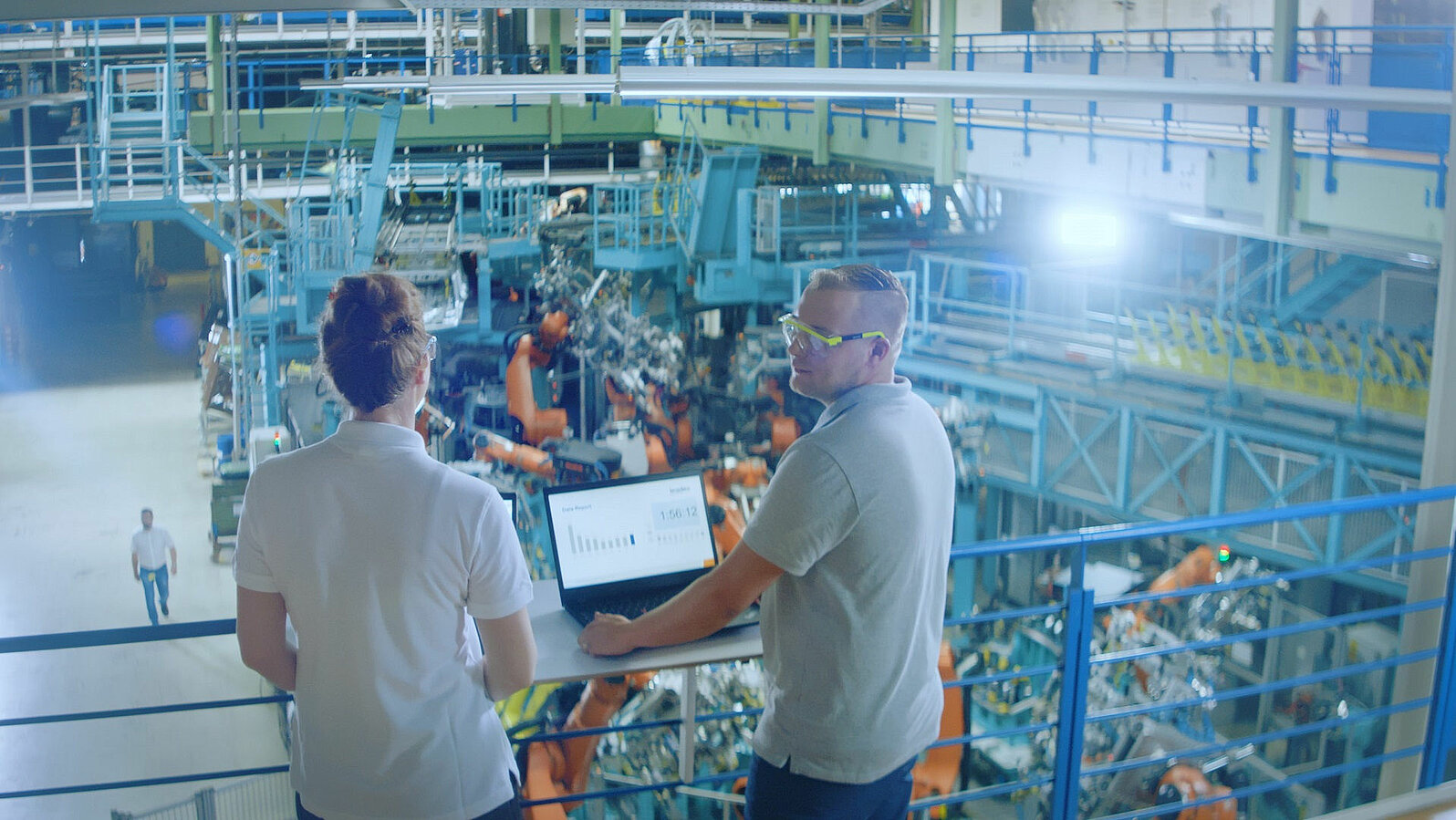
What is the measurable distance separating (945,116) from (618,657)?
5.68 m

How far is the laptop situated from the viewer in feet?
5.08

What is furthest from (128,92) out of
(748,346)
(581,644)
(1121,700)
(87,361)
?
(581,644)

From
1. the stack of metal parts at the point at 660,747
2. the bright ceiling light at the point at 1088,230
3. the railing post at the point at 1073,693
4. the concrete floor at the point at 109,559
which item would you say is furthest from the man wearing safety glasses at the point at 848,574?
the bright ceiling light at the point at 1088,230

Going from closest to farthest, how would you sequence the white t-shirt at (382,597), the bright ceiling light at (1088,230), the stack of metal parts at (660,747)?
the white t-shirt at (382,597), the stack of metal parts at (660,747), the bright ceiling light at (1088,230)

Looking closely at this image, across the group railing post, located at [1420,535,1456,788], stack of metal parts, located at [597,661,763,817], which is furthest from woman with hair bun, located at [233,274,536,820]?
stack of metal parts, located at [597,661,763,817]

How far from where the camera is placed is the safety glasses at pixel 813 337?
1124 mm

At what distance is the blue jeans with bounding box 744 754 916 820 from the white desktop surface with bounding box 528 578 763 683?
0.17 m

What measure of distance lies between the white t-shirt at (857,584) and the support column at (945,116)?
5644 millimetres

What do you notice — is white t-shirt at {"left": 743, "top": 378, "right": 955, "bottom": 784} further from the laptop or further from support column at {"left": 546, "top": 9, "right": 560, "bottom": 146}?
support column at {"left": 546, "top": 9, "right": 560, "bottom": 146}

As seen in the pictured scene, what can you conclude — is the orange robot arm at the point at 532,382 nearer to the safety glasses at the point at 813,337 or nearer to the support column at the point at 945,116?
the support column at the point at 945,116

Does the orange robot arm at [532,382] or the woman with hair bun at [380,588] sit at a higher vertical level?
the woman with hair bun at [380,588]

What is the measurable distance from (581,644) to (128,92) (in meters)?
8.25

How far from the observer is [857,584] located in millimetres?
1090

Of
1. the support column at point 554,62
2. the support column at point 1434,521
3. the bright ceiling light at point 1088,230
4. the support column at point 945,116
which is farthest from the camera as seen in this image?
the support column at point 554,62
